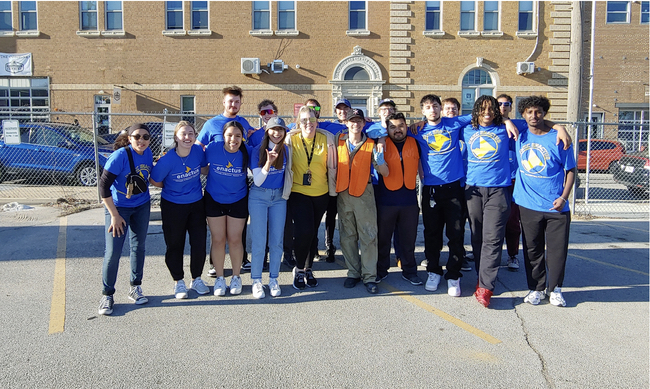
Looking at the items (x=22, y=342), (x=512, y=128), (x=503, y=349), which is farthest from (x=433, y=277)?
(x=22, y=342)

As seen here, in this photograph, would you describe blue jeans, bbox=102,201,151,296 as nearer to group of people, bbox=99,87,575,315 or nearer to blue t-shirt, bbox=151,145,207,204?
group of people, bbox=99,87,575,315

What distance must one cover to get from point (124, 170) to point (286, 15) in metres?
19.4

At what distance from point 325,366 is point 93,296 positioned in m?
2.66

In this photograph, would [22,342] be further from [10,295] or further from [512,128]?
[512,128]

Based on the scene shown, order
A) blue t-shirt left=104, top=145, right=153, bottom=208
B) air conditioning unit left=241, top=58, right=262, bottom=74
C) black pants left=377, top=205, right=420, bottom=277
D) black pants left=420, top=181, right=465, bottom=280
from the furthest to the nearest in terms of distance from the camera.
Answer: air conditioning unit left=241, top=58, right=262, bottom=74 → black pants left=377, top=205, right=420, bottom=277 → black pants left=420, top=181, right=465, bottom=280 → blue t-shirt left=104, top=145, right=153, bottom=208

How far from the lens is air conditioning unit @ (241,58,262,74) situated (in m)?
21.3

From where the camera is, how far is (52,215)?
8680mm

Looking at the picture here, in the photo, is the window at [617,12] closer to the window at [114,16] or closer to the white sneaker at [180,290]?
the window at [114,16]

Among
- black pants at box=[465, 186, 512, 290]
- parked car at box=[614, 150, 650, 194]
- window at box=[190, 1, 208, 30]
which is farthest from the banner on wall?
parked car at box=[614, 150, 650, 194]

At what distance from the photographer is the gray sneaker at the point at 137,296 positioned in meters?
4.52

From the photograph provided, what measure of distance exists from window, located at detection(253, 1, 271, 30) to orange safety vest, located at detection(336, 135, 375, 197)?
18.7 m

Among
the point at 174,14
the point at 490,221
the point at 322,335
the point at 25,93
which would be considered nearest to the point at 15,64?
the point at 25,93

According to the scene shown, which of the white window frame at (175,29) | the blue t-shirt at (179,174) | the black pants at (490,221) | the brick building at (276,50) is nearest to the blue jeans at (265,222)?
the blue t-shirt at (179,174)

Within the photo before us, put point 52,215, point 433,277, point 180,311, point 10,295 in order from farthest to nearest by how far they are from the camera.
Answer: point 52,215 < point 433,277 < point 10,295 < point 180,311
